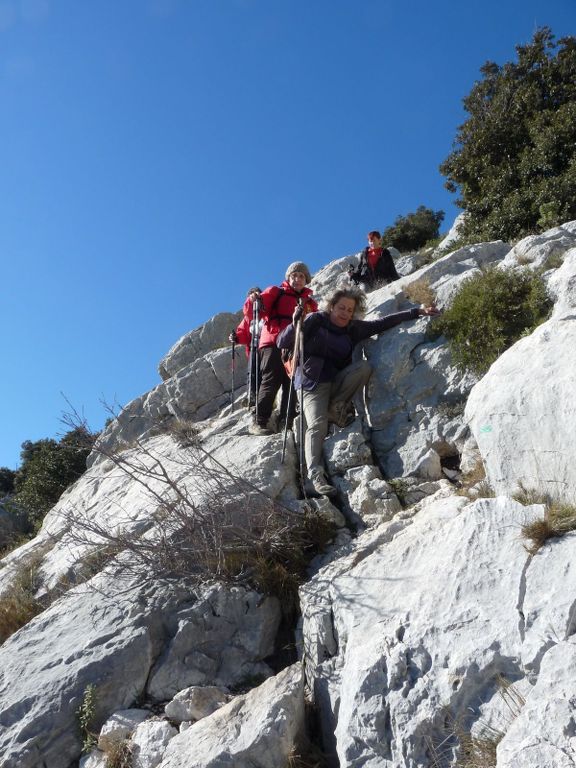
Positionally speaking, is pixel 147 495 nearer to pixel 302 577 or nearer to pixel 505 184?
pixel 302 577

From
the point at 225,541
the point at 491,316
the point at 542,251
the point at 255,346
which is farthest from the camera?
the point at 255,346

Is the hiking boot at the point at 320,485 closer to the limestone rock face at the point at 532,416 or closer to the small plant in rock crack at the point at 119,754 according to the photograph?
the limestone rock face at the point at 532,416

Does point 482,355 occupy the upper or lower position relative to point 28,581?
lower

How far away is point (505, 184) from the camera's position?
16734 mm

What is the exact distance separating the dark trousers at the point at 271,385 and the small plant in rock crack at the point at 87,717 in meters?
4.17

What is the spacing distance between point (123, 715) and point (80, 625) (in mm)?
1262

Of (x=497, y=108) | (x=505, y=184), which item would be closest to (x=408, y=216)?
(x=497, y=108)

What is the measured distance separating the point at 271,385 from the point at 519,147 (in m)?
12.9

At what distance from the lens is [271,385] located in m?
8.92

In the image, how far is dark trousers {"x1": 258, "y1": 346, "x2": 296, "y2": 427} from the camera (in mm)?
8891

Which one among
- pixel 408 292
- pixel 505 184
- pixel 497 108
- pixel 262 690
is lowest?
pixel 262 690

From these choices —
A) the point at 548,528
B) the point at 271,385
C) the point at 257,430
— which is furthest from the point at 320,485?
the point at 548,528

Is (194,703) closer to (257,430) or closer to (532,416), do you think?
(532,416)

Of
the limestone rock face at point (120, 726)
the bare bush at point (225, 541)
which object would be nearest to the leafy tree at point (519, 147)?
the bare bush at point (225, 541)
